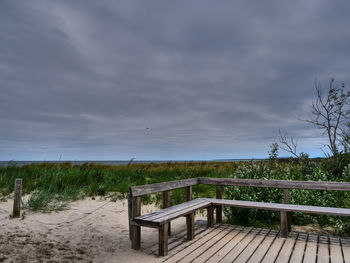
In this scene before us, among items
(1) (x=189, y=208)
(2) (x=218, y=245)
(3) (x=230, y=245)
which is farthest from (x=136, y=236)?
(3) (x=230, y=245)

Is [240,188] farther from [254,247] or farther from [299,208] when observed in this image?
[254,247]

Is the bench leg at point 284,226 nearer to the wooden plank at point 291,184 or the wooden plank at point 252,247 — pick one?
the wooden plank at point 252,247

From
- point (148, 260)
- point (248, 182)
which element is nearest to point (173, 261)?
point (148, 260)

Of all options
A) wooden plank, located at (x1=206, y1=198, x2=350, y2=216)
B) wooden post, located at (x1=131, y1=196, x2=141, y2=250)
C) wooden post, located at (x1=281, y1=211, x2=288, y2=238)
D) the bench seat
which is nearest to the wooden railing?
wooden post, located at (x1=131, y1=196, x2=141, y2=250)

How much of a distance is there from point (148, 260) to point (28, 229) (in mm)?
2965

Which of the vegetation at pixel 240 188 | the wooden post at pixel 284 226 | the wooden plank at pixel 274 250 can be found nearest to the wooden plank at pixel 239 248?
the wooden plank at pixel 274 250

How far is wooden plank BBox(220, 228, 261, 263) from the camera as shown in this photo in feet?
11.1

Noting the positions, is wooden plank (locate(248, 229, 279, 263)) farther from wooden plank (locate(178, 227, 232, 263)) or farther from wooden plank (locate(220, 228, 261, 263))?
wooden plank (locate(178, 227, 232, 263))

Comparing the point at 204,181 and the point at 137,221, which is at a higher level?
the point at 204,181

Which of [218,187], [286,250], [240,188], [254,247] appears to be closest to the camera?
[286,250]

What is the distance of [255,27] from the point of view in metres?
7.20

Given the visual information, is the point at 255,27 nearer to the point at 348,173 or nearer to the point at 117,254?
the point at 348,173

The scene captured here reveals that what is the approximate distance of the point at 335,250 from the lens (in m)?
3.72

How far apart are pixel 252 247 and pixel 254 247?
0.03m
